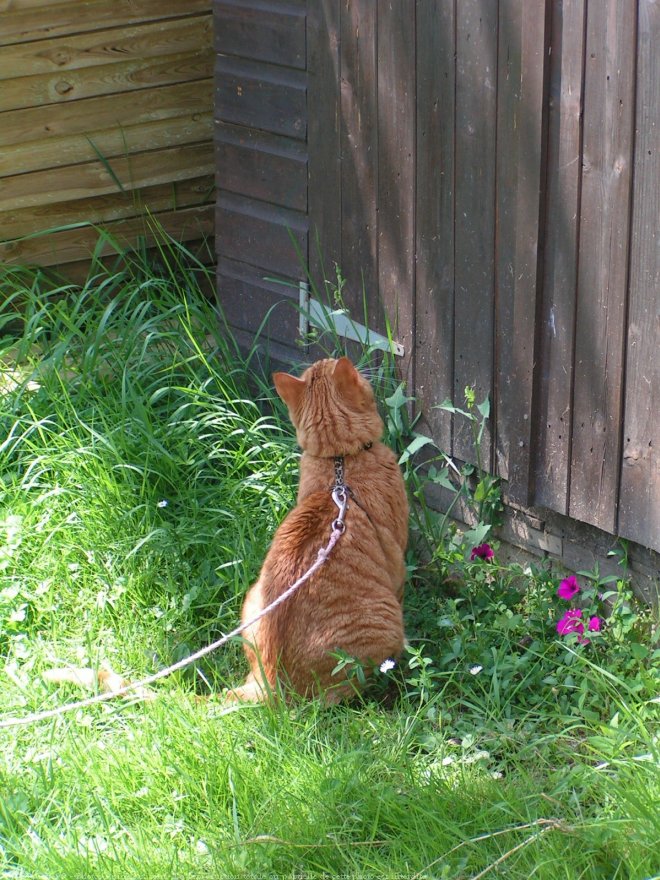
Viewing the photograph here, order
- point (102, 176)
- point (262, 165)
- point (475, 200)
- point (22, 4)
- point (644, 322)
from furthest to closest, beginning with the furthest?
1. point (102, 176)
2. point (22, 4)
3. point (262, 165)
4. point (475, 200)
5. point (644, 322)

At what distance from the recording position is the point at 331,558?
3.51 metres

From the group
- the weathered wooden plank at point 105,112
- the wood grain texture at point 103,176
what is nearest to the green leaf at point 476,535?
the wood grain texture at point 103,176

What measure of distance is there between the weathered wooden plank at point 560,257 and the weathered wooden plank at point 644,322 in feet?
→ 0.79

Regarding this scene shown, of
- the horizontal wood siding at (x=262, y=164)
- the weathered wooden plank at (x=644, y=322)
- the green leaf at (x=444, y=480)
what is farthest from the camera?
the horizontal wood siding at (x=262, y=164)

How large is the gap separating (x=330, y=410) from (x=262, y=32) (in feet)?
6.85

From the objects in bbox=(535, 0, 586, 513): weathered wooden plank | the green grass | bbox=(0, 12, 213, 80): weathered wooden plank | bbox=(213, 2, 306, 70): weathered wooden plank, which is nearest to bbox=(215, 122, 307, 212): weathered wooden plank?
bbox=(213, 2, 306, 70): weathered wooden plank

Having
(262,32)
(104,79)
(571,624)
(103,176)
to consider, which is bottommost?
(571,624)

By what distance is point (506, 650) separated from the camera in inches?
145

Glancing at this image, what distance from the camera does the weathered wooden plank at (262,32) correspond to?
473 centimetres

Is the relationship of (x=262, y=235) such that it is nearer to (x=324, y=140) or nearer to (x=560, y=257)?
(x=324, y=140)

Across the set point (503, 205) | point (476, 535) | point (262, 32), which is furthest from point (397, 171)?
point (476, 535)

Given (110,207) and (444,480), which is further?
(110,207)

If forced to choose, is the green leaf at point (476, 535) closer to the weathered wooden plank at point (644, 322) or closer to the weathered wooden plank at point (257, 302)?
the weathered wooden plank at point (644, 322)

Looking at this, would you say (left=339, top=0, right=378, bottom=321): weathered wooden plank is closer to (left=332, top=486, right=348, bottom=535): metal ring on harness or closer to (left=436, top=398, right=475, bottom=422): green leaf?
(left=436, top=398, right=475, bottom=422): green leaf
